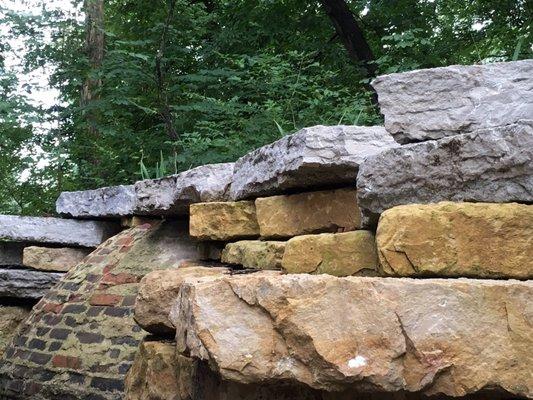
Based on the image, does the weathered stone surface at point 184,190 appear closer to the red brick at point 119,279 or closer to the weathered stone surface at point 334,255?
the red brick at point 119,279

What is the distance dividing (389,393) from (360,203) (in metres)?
0.67

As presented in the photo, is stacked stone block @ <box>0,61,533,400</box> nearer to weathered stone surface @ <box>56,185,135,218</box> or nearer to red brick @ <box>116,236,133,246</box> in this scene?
red brick @ <box>116,236,133,246</box>

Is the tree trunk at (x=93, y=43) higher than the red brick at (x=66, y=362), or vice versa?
the tree trunk at (x=93, y=43)

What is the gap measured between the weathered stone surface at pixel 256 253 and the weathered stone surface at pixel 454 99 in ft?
2.80

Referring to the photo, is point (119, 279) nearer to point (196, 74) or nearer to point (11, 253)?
point (11, 253)

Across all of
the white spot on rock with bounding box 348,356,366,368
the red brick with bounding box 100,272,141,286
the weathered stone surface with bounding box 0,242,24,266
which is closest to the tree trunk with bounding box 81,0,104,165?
the weathered stone surface with bounding box 0,242,24,266

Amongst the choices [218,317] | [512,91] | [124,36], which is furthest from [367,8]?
[218,317]

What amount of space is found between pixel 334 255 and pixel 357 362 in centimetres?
68

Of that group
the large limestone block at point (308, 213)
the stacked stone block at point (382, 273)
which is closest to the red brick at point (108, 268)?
the stacked stone block at point (382, 273)

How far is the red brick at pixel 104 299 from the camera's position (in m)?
4.59

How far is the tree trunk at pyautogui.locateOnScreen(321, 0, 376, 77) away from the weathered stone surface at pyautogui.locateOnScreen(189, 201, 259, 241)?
5.01 meters

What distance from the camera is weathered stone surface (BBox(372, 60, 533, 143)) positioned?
6.83 ft

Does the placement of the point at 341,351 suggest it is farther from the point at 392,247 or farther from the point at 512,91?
the point at 512,91

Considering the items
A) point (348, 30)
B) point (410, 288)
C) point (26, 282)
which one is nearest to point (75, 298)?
point (26, 282)
